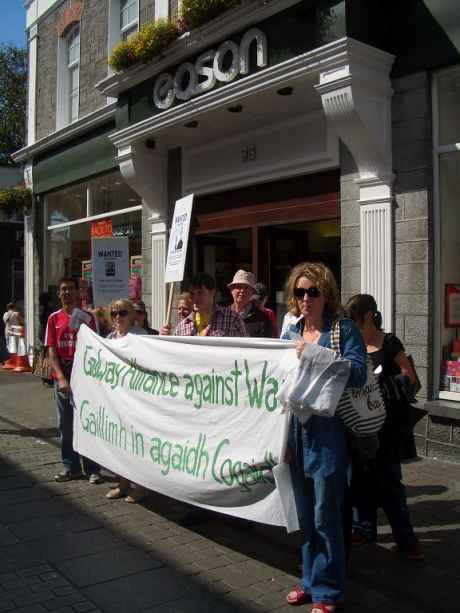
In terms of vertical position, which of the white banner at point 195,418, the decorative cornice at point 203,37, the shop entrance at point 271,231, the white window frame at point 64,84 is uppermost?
the white window frame at point 64,84

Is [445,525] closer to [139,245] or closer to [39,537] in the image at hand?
[39,537]

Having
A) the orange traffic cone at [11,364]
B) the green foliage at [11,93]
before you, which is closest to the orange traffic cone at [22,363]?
the orange traffic cone at [11,364]

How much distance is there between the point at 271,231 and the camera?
8.62 meters

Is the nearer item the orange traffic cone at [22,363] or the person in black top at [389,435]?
the person in black top at [389,435]

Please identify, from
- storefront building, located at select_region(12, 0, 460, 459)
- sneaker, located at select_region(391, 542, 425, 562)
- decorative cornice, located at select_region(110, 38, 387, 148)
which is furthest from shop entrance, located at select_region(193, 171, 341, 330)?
sneaker, located at select_region(391, 542, 425, 562)

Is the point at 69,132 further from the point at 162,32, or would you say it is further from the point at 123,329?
the point at 123,329

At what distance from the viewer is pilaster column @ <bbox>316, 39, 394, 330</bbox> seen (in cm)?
635

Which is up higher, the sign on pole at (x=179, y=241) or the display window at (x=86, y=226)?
the display window at (x=86, y=226)

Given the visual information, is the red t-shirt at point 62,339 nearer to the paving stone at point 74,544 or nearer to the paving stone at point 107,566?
the paving stone at point 74,544

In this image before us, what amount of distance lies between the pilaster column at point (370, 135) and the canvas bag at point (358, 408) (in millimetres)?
3365

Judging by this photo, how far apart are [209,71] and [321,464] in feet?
19.9

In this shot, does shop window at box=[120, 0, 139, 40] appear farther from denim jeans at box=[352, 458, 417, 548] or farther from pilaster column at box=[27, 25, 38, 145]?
denim jeans at box=[352, 458, 417, 548]

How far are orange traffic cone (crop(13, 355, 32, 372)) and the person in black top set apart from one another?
11.5m

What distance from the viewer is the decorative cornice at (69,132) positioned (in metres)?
11.0
